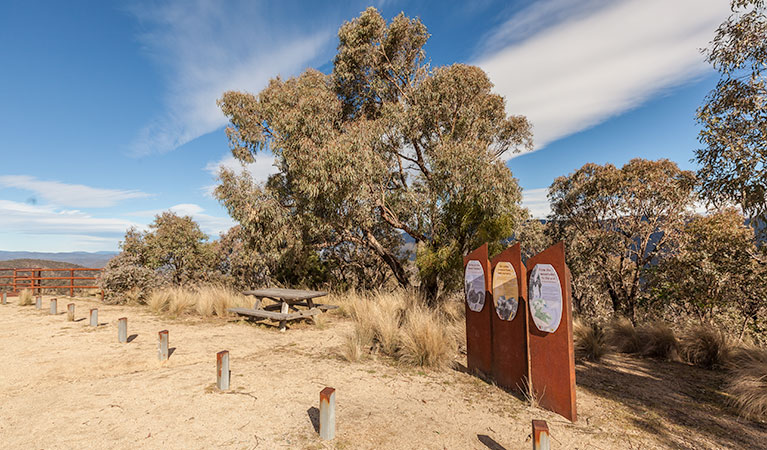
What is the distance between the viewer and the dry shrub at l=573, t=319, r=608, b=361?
584 centimetres

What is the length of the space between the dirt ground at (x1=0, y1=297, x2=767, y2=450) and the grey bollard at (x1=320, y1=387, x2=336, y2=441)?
0.08 m

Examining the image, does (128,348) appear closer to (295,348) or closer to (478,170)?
(295,348)

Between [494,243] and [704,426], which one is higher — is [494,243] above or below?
above

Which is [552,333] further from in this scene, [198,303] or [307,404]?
[198,303]

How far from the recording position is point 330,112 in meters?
11.4

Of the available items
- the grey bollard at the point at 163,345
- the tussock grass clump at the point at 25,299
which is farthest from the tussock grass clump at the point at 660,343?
the tussock grass clump at the point at 25,299

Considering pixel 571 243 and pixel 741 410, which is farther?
pixel 571 243

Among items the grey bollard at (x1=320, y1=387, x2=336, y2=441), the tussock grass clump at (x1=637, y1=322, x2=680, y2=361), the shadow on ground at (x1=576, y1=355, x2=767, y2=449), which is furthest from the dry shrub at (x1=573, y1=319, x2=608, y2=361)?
the grey bollard at (x1=320, y1=387, x2=336, y2=441)

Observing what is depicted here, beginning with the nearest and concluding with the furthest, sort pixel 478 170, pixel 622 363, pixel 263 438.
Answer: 1. pixel 263 438
2. pixel 622 363
3. pixel 478 170

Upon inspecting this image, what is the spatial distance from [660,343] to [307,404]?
5885 mm

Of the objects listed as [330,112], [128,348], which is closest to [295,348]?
[128,348]

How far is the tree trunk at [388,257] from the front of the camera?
11580 millimetres

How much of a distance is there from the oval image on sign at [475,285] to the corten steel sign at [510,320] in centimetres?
21

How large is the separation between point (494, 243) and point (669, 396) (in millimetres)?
5514
